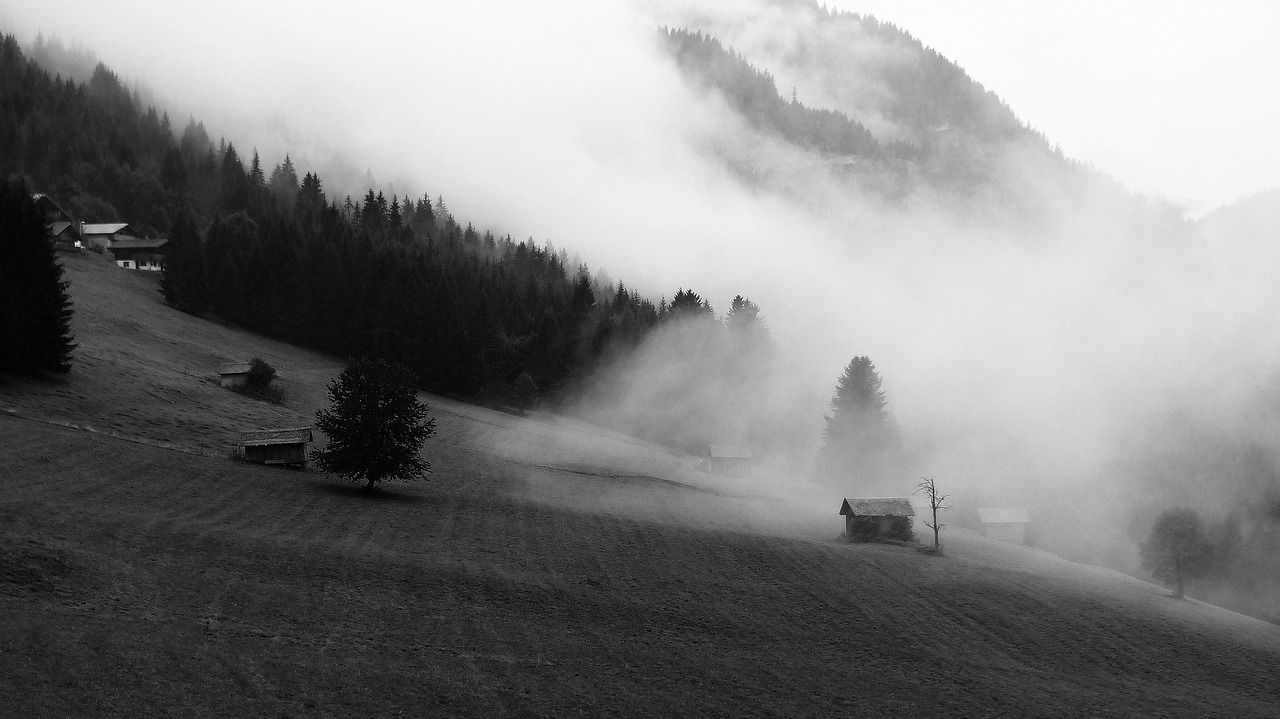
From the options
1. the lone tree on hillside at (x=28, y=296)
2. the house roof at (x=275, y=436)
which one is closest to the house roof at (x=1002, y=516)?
the house roof at (x=275, y=436)

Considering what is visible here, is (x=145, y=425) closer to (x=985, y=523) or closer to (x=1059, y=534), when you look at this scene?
(x=985, y=523)

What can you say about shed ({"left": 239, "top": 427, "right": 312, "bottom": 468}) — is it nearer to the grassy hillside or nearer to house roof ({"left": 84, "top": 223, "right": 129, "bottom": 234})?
the grassy hillside

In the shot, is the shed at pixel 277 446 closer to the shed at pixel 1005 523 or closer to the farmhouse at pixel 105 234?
the shed at pixel 1005 523

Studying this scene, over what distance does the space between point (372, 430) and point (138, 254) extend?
385ft

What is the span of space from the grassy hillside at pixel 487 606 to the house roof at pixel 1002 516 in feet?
94.3

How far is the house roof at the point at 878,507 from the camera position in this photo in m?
66.8

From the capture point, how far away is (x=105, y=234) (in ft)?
504

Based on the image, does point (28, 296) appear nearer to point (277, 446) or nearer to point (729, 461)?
point (277, 446)

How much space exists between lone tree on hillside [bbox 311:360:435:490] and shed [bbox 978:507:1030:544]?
2869 inches

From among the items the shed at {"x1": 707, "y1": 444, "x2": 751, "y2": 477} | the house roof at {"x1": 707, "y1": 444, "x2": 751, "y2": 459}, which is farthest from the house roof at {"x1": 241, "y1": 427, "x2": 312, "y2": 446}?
the house roof at {"x1": 707, "y1": 444, "x2": 751, "y2": 459}

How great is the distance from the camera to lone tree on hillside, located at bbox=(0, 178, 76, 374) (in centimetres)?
6084

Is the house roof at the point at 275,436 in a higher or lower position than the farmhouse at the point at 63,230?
lower

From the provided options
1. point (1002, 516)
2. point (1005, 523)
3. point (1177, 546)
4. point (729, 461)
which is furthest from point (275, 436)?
point (1002, 516)

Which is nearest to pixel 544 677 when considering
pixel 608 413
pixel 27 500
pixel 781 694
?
pixel 781 694
